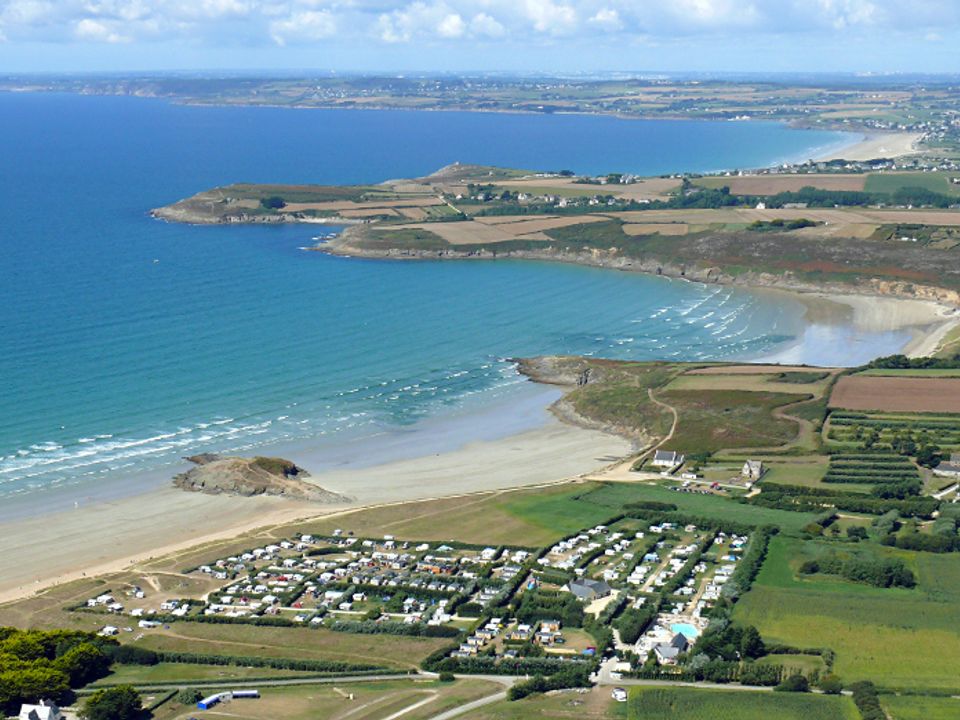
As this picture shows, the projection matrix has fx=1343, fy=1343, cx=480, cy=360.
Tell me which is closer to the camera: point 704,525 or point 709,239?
point 704,525

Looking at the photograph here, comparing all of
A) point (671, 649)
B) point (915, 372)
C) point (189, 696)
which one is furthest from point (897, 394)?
point (189, 696)

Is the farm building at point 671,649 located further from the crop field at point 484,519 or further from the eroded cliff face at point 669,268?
the eroded cliff face at point 669,268

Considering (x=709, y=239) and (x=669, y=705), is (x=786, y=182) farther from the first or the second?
(x=669, y=705)

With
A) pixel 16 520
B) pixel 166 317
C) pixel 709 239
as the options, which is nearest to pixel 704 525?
pixel 16 520

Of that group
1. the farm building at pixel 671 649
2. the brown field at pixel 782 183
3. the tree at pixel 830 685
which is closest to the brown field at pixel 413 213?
the brown field at pixel 782 183

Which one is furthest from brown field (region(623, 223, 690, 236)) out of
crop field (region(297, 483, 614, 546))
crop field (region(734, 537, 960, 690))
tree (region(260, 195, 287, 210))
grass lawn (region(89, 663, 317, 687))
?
grass lawn (region(89, 663, 317, 687))

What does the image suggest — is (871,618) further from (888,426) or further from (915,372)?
(915,372)
